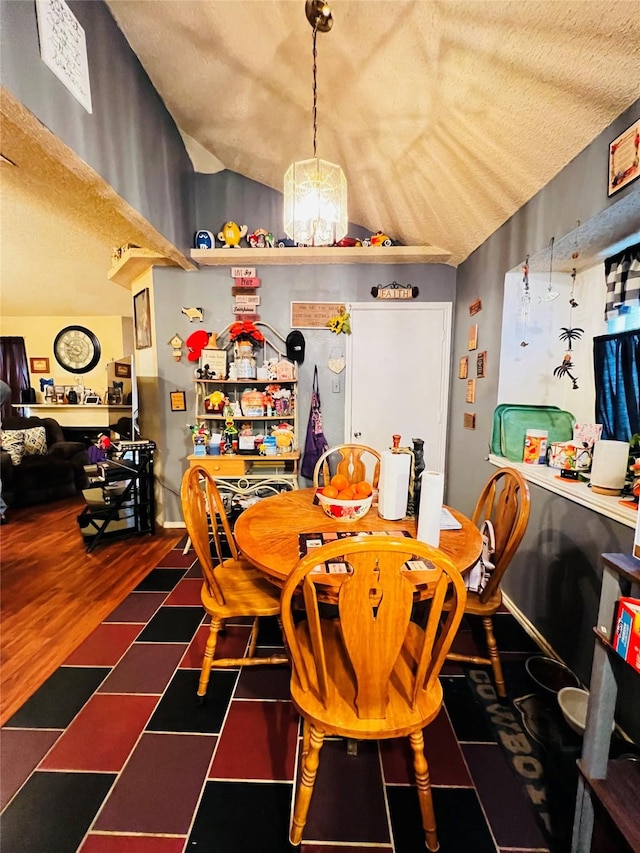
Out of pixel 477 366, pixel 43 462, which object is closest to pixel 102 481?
pixel 43 462

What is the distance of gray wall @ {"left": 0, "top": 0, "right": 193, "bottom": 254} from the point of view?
127cm

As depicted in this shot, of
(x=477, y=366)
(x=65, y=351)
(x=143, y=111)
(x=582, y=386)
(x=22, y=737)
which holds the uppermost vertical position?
(x=143, y=111)

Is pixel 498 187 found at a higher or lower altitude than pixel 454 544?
higher

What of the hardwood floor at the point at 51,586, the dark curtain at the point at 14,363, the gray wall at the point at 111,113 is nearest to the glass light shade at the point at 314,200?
the gray wall at the point at 111,113

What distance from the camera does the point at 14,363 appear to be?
A: 5797 mm

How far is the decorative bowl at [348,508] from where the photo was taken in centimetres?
152

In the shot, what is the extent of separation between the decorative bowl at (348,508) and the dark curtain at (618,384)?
1339 millimetres

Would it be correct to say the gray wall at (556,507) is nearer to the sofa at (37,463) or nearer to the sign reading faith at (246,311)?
the sign reading faith at (246,311)

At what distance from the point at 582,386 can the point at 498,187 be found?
1223 mm

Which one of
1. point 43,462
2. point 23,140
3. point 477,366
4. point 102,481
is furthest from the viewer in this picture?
point 43,462

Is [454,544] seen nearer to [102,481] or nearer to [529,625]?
[529,625]

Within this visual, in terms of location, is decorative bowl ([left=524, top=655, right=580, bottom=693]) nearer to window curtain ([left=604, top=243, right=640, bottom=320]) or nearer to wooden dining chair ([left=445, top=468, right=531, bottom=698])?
wooden dining chair ([left=445, top=468, right=531, bottom=698])

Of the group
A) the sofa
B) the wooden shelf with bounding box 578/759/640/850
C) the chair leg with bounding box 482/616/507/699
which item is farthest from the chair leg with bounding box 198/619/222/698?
the sofa

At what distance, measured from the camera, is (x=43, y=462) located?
159 inches
